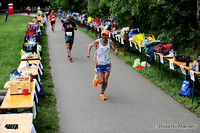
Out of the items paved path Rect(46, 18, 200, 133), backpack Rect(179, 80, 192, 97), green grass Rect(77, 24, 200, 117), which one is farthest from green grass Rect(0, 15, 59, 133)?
backpack Rect(179, 80, 192, 97)

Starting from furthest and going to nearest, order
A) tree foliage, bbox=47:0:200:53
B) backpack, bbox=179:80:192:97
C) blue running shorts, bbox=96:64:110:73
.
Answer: tree foliage, bbox=47:0:200:53 < backpack, bbox=179:80:192:97 < blue running shorts, bbox=96:64:110:73

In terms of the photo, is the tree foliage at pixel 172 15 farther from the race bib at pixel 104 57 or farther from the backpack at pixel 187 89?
the race bib at pixel 104 57

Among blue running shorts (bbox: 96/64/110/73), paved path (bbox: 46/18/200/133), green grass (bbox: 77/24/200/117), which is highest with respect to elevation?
blue running shorts (bbox: 96/64/110/73)

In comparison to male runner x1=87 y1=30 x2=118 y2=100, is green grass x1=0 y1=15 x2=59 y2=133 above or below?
below

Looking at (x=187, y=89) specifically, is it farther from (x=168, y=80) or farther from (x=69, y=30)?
(x=69, y=30)

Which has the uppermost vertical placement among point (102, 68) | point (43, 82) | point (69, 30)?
point (69, 30)

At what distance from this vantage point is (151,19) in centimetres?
1723

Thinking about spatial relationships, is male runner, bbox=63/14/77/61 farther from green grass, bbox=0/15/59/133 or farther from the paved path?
the paved path

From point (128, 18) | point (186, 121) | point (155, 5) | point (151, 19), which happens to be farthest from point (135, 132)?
point (128, 18)

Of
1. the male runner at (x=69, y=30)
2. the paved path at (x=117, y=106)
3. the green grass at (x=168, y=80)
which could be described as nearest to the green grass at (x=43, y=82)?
the paved path at (x=117, y=106)

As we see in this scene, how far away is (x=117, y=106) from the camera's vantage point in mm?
8086

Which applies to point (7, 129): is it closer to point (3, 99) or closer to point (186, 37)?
point (3, 99)

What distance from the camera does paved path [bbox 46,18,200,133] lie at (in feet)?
22.3

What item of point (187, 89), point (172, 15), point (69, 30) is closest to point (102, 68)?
point (187, 89)
